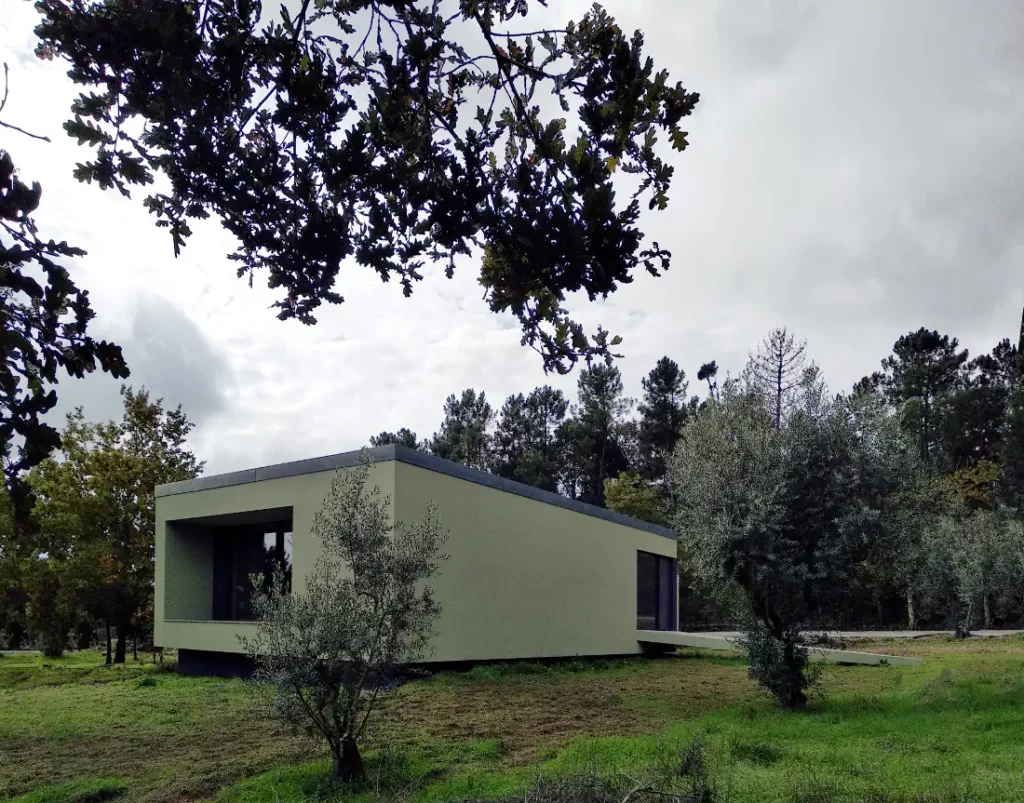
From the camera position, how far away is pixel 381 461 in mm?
13875

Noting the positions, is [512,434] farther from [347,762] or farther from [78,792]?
[78,792]

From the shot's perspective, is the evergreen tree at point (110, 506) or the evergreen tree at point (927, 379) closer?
the evergreen tree at point (110, 506)

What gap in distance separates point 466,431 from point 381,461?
2973 cm

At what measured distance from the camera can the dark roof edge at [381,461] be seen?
546 inches

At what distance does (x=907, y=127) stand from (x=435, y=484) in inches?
387

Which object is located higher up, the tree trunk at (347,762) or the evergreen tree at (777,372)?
the evergreen tree at (777,372)

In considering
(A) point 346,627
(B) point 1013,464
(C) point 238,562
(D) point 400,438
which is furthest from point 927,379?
(A) point 346,627

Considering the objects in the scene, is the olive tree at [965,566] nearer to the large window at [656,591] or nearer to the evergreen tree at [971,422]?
the large window at [656,591]

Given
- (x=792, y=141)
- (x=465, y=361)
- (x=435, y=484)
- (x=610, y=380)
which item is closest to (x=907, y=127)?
(x=792, y=141)

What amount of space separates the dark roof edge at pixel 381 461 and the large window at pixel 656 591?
3774 millimetres

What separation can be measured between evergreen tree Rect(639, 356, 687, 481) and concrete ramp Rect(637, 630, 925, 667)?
A: 20.8 m

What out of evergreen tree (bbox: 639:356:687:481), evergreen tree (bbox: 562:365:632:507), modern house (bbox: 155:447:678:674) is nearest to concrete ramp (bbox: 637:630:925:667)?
modern house (bbox: 155:447:678:674)

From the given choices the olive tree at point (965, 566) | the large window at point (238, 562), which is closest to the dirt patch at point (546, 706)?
the large window at point (238, 562)

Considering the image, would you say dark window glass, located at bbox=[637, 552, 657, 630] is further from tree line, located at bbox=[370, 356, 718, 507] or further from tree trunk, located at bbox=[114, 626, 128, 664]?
Answer: tree line, located at bbox=[370, 356, 718, 507]
